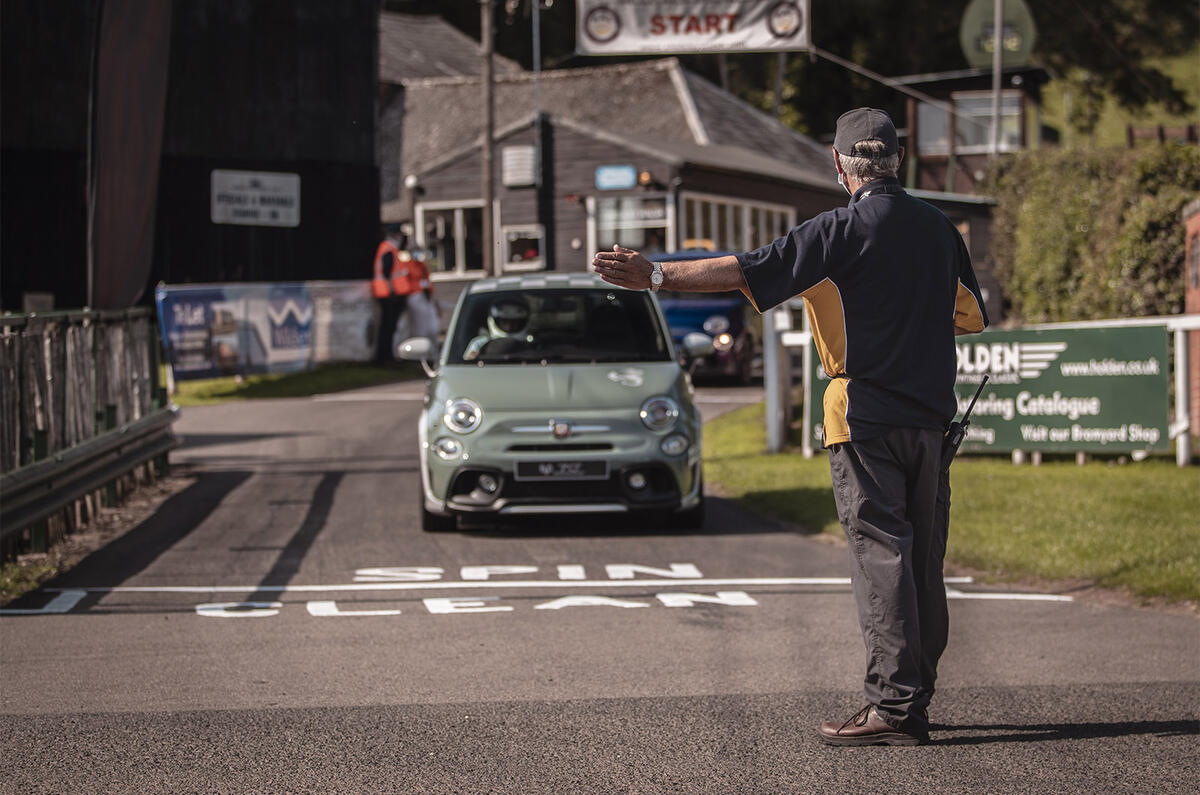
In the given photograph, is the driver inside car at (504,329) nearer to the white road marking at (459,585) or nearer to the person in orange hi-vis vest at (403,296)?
the white road marking at (459,585)

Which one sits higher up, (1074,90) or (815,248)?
(1074,90)

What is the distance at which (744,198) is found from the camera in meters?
39.8

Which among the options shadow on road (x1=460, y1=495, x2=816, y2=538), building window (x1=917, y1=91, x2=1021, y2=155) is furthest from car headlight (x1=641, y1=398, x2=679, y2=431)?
building window (x1=917, y1=91, x2=1021, y2=155)

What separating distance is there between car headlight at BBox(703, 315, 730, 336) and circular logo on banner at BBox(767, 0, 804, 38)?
6615mm

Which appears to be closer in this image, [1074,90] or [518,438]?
[518,438]

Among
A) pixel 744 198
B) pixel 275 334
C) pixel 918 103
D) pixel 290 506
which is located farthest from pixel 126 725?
pixel 918 103

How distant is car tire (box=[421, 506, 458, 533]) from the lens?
35.5ft

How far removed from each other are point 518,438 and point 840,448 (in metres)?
5.37

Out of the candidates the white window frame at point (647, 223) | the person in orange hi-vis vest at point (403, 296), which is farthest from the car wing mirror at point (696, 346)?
the white window frame at point (647, 223)

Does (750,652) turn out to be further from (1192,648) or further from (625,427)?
(625,427)

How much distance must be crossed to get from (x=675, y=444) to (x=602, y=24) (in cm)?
841

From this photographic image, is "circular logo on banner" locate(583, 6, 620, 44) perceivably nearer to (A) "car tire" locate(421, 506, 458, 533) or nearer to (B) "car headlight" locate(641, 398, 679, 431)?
(B) "car headlight" locate(641, 398, 679, 431)

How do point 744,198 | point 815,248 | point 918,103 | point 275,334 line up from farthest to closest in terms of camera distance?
point 918,103
point 744,198
point 275,334
point 815,248

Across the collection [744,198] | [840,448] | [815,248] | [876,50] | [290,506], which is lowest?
[290,506]
